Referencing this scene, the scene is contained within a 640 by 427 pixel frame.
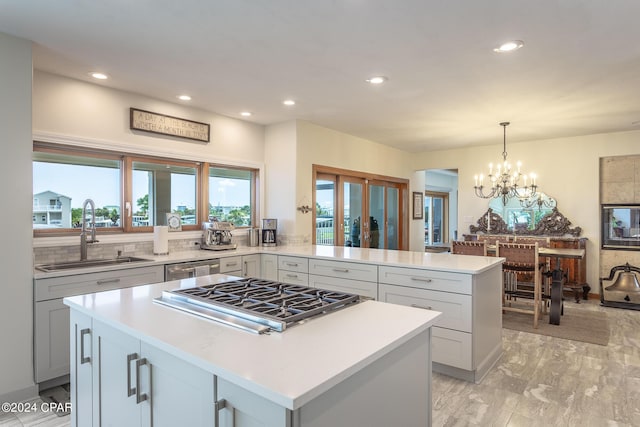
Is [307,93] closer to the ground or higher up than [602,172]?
higher up

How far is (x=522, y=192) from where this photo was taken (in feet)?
20.8

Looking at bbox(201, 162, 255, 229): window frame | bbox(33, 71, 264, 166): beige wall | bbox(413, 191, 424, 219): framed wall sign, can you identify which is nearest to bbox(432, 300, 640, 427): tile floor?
bbox(201, 162, 255, 229): window frame

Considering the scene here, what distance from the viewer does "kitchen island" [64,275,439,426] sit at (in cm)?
102

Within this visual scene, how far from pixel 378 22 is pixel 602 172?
5.19 m

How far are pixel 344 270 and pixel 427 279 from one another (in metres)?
0.78

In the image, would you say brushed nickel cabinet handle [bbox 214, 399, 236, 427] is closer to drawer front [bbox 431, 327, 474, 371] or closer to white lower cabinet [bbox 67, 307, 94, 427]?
white lower cabinet [bbox 67, 307, 94, 427]

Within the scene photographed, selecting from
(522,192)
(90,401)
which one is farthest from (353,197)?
(90,401)

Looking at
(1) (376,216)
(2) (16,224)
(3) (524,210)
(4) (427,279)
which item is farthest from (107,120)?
(3) (524,210)

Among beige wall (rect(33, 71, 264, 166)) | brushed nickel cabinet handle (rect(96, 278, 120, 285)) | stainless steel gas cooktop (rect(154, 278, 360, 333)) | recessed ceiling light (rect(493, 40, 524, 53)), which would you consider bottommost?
brushed nickel cabinet handle (rect(96, 278, 120, 285))

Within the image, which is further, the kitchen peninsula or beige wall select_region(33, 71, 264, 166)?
beige wall select_region(33, 71, 264, 166)

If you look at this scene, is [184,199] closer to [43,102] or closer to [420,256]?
[43,102]

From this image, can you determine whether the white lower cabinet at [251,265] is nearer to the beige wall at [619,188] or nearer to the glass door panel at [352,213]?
the glass door panel at [352,213]

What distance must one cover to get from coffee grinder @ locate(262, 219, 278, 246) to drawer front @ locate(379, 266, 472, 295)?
1966mm

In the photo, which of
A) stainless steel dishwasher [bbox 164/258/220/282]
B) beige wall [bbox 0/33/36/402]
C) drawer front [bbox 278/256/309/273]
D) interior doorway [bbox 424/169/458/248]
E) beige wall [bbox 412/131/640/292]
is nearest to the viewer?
beige wall [bbox 0/33/36/402]
